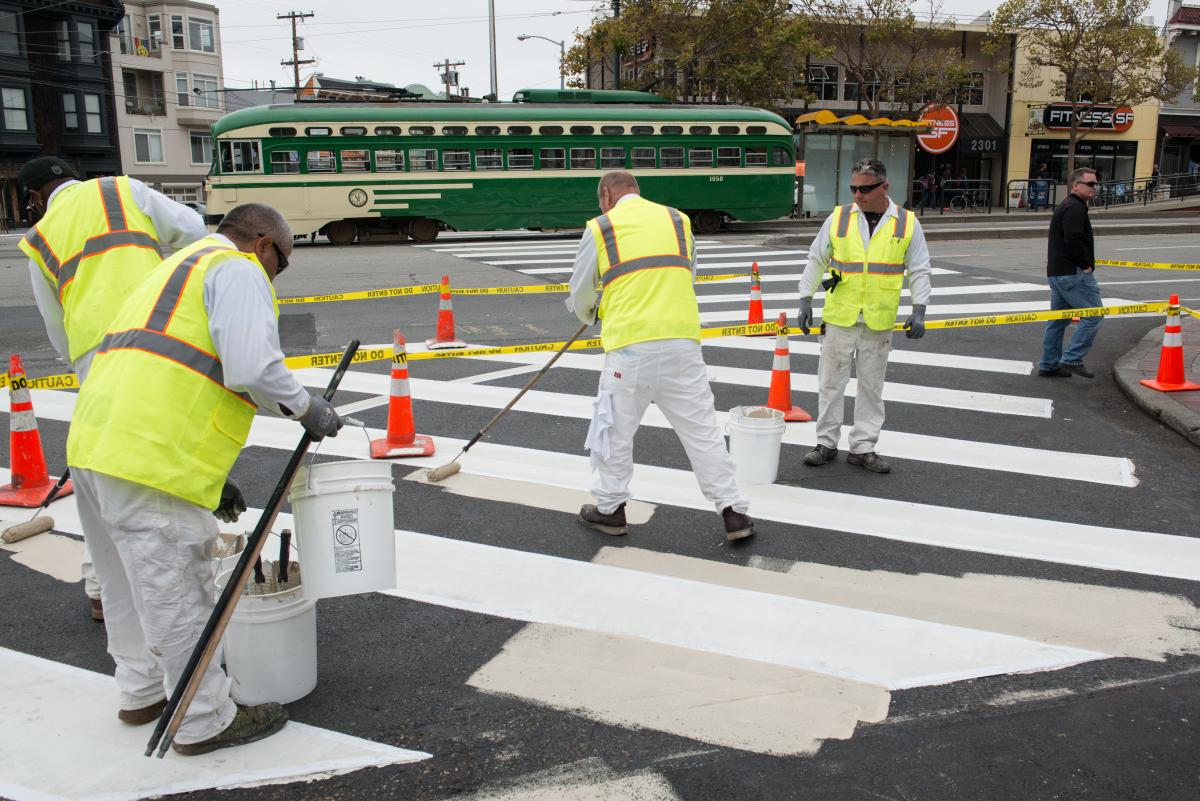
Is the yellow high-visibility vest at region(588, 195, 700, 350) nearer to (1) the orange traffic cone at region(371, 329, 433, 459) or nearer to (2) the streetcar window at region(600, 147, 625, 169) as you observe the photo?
(1) the orange traffic cone at region(371, 329, 433, 459)

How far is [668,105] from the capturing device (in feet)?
89.2

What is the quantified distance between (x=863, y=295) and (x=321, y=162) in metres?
20.2

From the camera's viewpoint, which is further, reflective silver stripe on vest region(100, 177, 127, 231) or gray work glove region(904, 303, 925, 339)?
gray work glove region(904, 303, 925, 339)

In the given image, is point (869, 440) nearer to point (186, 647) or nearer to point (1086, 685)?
point (1086, 685)

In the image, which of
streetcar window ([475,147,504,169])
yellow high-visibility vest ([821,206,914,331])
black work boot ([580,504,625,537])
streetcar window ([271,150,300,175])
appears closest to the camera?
black work boot ([580,504,625,537])

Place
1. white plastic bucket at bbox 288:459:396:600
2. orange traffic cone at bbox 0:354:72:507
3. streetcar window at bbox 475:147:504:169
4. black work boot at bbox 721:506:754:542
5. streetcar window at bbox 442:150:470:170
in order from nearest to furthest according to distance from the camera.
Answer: white plastic bucket at bbox 288:459:396:600
black work boot at bbox 721:506:754:542
orange traffic cone at bbox 0:354:72:507
streetcar window at bbox 442:150:470:170
streetcar window at bbox 475:147:504:169

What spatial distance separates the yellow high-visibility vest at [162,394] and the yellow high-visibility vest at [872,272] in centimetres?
421

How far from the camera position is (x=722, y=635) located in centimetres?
426

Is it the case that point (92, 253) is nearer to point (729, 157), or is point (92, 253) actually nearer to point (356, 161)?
point (356, 161)

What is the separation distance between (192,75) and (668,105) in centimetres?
3835

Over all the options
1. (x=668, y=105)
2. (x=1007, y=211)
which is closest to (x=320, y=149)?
(x=668, y=105)

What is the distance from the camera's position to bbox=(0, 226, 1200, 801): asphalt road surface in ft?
10.8

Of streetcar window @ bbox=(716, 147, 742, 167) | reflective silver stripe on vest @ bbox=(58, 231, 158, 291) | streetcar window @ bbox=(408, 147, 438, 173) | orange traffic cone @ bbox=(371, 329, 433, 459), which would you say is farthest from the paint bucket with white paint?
streetcar window @ bbox=(716, 147, 742, 167)

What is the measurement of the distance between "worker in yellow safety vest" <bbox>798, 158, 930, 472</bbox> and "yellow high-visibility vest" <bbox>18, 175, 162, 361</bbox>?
3.99 m
